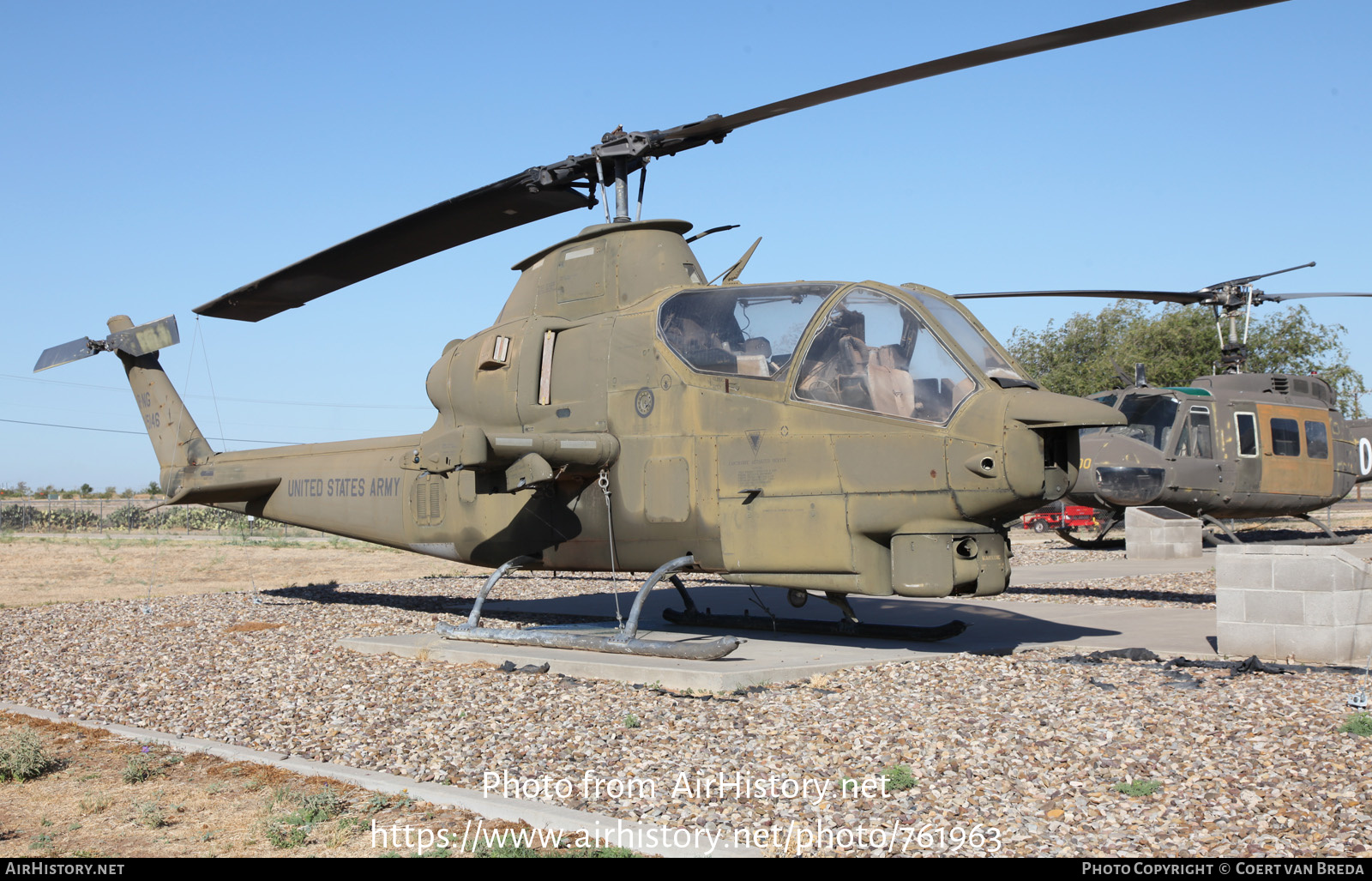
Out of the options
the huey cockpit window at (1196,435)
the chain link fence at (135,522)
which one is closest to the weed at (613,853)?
the huey cockpit window at (1196,435)

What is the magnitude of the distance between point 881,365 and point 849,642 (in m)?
2.96

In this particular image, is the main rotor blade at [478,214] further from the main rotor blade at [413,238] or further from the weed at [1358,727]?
the weed at [1358,727]

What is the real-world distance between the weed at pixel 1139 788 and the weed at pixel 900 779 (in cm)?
91

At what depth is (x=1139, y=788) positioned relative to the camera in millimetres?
4414

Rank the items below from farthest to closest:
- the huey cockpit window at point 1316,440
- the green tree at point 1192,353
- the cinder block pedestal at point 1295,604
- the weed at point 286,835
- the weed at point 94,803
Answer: the green tree at point 1192,353, the huey cockpit window at point 1316,440, the cinder block pedestal at point 1295,604, the weed at point 94,803, the weed at point 286,835

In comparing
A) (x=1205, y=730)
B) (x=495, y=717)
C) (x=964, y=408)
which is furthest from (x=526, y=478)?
Answer: (x=1205, y=730)

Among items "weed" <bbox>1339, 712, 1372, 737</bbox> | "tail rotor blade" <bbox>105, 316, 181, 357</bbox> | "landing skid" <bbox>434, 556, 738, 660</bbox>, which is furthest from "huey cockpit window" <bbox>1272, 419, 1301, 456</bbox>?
"tail rotor blade" <bbox>105, 316, 181, 357</bbox>

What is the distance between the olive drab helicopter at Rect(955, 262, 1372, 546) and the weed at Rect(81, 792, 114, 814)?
43.5 feet

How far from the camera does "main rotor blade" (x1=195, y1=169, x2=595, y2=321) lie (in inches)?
355

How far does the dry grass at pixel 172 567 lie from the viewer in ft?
63.7

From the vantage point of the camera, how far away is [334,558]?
28734mm

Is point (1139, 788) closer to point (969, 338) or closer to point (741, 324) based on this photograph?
point (969, 338)

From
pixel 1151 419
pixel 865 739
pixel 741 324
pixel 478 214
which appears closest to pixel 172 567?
pixel 478 214
